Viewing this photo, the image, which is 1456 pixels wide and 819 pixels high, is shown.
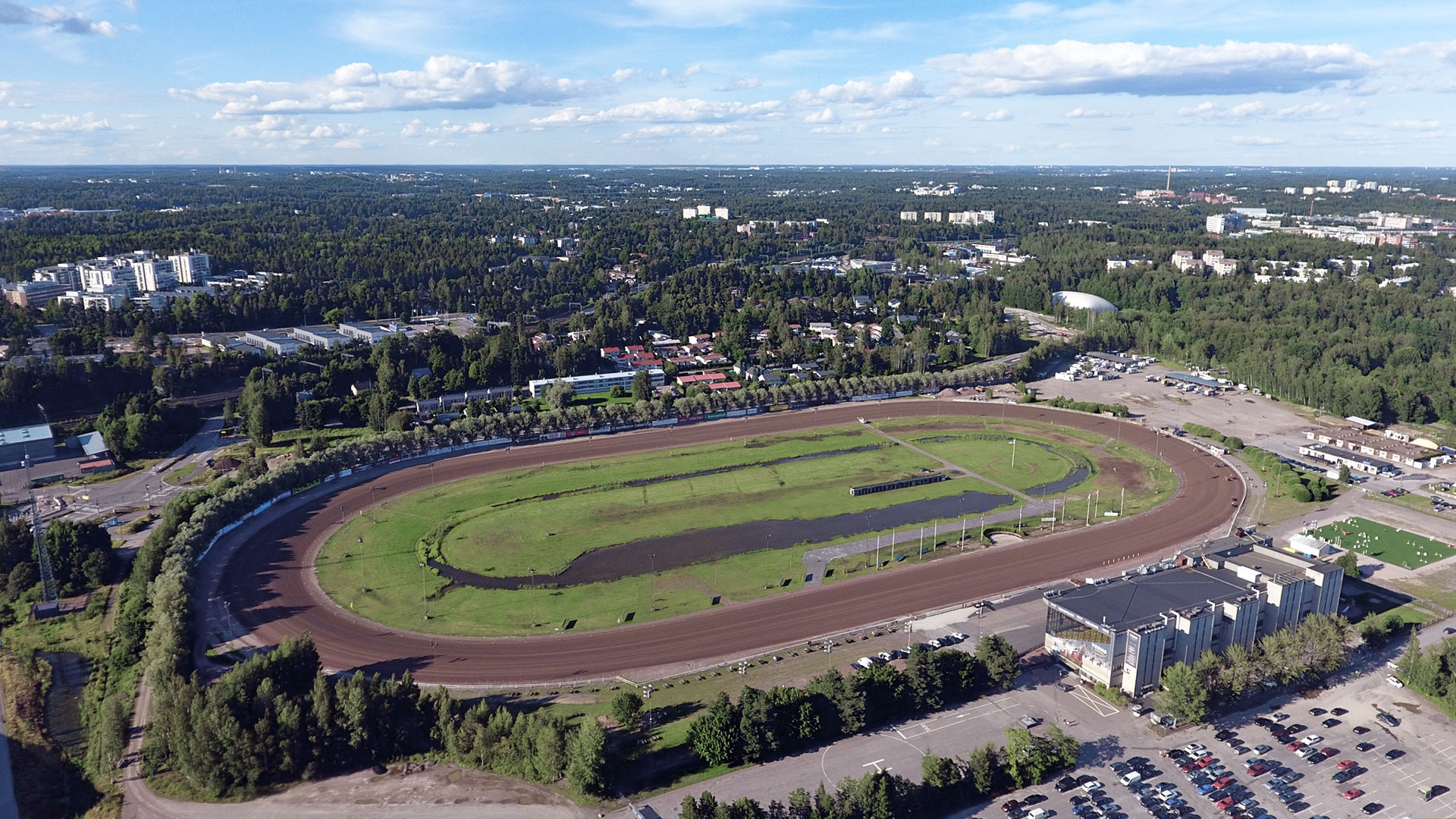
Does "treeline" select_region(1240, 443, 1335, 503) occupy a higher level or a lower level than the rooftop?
lower

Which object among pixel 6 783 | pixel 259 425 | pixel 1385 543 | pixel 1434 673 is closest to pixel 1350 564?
pixel 1385 543

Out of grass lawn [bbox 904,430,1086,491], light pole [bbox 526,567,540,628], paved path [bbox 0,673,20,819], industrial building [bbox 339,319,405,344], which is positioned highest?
industrial building [bbox 339,319,405,344]

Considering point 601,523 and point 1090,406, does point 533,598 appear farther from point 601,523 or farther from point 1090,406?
point 1090,406

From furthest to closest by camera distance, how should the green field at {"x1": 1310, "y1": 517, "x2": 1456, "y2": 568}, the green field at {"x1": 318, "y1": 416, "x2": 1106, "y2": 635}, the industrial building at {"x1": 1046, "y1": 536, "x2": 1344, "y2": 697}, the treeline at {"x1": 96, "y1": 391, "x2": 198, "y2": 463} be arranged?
1. the treeline at {"x1": 96, "y1": 391, "x2": 198, "y2": 463}
2. the green field at {"x1": 1310, "y1": 517, "x2": 1456, "y2": 568}
3. the green field at {"x1": 318, "y1": 416, "x2": 1106, "y2": 635}
4. the industrial building at {"x1": 1046, "y1": 536, "x2": 1344, "y2": 697}

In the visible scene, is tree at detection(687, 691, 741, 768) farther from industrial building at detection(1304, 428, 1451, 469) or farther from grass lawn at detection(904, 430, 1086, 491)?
industrial building at detection(1304, 428, 1451, 469)

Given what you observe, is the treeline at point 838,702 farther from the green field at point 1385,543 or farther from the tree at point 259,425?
the tree at point 259,425

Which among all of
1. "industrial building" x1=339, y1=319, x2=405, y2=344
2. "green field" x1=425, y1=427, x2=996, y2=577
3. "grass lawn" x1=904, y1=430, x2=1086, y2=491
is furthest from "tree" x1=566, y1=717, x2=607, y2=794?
"industrial building" x1=339, y1=319, x2=405, y2=344
